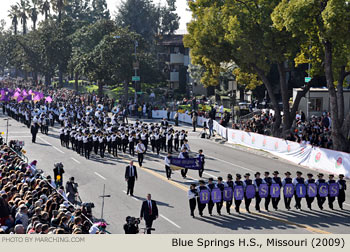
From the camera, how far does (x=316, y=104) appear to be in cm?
4309

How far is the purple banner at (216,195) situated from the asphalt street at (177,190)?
0.67 metres

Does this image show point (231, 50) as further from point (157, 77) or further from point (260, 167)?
point (157, 77)

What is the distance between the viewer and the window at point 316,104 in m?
42.9

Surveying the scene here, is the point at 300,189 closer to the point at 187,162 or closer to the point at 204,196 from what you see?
the point at 204,196

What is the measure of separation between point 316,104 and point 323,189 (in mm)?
24410

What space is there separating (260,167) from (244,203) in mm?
8086

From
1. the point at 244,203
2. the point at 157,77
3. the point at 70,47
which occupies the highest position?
the point at 70,47

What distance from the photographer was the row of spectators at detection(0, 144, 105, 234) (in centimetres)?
1259

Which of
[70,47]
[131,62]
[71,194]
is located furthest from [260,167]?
[70,47]

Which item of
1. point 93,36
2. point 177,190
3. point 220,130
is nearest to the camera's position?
point 177,190

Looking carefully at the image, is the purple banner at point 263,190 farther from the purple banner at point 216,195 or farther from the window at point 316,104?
the window at point 316,104

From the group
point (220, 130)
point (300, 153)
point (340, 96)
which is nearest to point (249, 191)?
point (300, 153)

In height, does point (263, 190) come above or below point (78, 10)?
below

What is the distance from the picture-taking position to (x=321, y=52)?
31547mm
